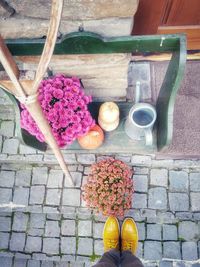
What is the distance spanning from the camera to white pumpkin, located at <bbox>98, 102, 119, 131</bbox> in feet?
10.5

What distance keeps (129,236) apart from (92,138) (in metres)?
1.14

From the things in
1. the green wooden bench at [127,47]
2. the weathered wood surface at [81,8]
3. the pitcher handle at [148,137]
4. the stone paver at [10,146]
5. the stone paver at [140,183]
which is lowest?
the stone paver at [140,183]

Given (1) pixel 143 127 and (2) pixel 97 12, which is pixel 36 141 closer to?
(1) pixel 143 127

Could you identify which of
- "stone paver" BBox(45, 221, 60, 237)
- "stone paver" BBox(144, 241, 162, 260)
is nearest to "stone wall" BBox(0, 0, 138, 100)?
"stone paver" BBox(45, 221, 60, 237)

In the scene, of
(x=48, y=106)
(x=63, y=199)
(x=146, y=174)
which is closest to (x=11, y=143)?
(x=63, y=199)

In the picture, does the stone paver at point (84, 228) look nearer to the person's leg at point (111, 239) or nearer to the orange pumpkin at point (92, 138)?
the person's leg at point (111, 239)

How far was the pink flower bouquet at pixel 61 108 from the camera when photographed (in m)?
2.89

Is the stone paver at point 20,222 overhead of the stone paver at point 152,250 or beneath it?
overhead

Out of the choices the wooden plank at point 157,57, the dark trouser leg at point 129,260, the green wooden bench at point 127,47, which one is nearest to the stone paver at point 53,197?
the dark trouser leg at point 129,260

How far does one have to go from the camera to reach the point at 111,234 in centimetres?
364

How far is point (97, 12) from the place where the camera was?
2.36 m

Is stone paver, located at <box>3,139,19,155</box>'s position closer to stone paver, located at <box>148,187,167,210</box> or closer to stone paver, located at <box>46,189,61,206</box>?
stone paver, located at <box>46,189,61,206</box>

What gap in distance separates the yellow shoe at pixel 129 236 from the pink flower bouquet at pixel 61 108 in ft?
4.09

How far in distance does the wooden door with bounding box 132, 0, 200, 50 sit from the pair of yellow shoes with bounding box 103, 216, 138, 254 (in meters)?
1.92
